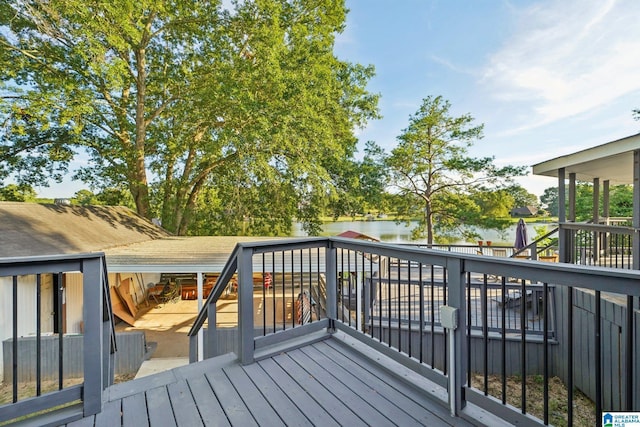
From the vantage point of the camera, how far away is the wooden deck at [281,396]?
5.98ft

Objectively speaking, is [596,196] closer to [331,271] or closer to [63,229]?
[331,271]

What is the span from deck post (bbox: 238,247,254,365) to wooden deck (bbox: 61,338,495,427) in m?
0.12

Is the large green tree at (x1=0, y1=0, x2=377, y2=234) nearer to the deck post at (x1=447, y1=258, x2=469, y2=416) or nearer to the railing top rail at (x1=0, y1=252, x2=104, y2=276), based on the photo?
the railing top rail at (x1=0, y1=252, x2=104, y2=276)

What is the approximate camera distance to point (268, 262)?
7.33m

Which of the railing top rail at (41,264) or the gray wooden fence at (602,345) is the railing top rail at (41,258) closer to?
the railing top rail at (41,264)

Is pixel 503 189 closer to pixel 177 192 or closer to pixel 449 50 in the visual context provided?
pixel 449 50

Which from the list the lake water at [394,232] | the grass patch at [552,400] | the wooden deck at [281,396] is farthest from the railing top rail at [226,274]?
the lake water at [394,232]

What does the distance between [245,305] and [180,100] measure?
39.0 feet

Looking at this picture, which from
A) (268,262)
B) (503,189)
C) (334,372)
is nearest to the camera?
(334,372)

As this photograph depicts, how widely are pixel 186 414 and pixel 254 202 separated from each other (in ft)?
38.7

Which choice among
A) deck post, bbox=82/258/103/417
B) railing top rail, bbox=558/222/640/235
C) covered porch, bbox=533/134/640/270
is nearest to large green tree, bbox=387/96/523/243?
covered porch, bbox=533/134/640/270

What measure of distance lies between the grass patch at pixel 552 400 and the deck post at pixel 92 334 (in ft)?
15.6

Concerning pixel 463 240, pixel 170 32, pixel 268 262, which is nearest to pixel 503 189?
pixel 463 240

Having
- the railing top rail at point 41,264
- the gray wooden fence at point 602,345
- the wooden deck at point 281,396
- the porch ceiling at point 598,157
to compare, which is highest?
the porch ceiling at point 598,157
